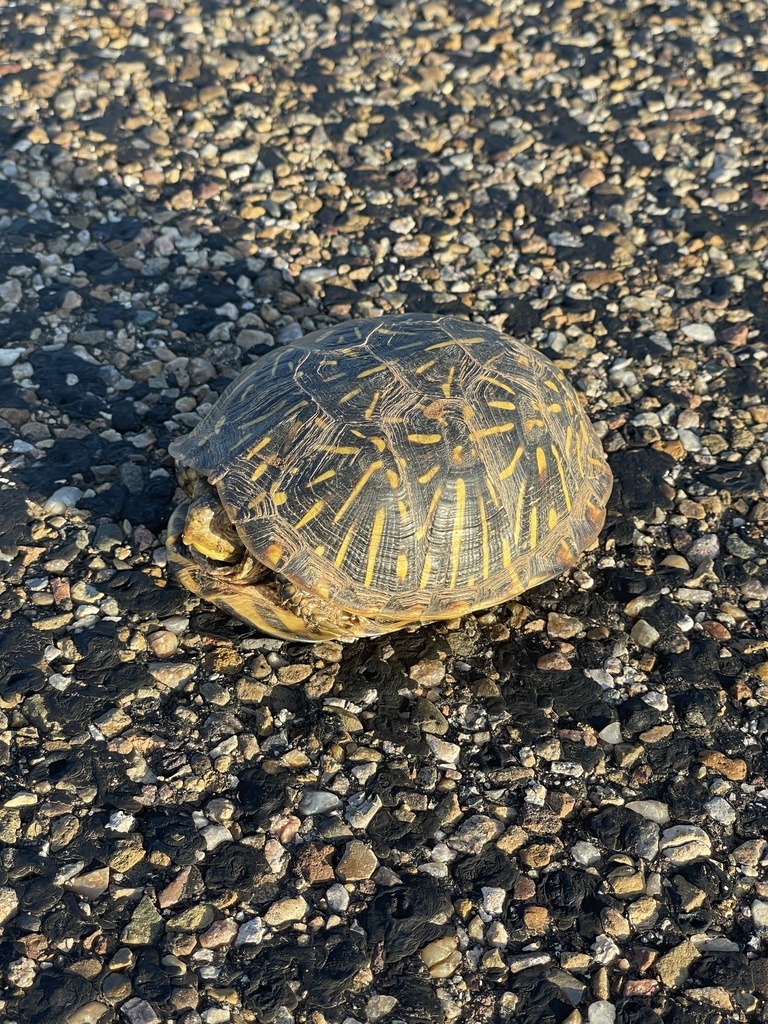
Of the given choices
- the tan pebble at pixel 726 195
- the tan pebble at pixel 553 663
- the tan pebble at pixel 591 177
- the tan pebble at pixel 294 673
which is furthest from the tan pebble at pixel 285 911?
the tan pebble at pixel 726 195

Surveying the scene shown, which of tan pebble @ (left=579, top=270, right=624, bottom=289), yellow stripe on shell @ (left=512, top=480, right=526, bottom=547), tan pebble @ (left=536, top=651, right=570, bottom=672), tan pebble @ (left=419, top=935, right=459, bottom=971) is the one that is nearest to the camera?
tan pebble @ (left=419, top=935, right=459, bottom=971)

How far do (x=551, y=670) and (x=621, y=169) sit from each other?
3684 millimetres

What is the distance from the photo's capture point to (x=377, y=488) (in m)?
3.55

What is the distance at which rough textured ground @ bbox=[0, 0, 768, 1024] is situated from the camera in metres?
3.23

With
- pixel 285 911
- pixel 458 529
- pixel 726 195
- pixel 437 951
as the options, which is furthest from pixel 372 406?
pixel 726 195

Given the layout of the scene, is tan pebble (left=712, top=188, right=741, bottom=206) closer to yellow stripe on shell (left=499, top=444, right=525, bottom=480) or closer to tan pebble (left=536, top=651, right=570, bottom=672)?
yellow stripe on shell (left=499, top=444, right=525, bottom=480)

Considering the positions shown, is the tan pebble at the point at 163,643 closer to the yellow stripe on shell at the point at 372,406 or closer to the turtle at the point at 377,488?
the turtle at the point at 377,488

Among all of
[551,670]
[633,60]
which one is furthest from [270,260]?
[633,60]

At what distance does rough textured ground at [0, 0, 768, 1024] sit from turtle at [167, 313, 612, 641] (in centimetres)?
36

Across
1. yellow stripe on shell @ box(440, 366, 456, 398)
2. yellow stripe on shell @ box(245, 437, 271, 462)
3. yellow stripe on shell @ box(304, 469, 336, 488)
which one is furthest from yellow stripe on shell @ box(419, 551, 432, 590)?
yellow stripe on shell @ box(245, 437, 271, 462)

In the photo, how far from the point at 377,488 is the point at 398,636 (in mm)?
752

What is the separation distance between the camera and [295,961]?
3.15 meters

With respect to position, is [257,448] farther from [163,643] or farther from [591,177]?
[591,177]

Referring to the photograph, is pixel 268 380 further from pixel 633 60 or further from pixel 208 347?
pixel 633 60
